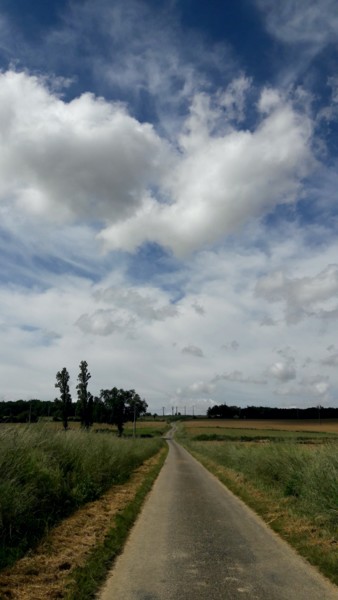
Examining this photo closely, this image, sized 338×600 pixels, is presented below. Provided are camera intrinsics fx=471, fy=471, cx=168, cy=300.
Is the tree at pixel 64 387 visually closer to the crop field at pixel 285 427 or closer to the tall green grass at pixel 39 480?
the crop field at pixel 285 427

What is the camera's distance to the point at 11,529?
352 inches

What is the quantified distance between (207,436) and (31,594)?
303 ft

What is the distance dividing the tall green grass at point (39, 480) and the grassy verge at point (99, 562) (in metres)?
1.28

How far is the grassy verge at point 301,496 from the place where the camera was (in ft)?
30.4

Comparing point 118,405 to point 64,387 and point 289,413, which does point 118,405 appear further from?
point 289,413

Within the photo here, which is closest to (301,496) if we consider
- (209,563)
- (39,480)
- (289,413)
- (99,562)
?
(209,563)

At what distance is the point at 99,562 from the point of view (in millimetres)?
7926

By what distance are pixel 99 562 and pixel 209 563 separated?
6.08 ft

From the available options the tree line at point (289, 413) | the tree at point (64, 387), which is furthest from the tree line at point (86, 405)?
the tree line at point (289, 413)

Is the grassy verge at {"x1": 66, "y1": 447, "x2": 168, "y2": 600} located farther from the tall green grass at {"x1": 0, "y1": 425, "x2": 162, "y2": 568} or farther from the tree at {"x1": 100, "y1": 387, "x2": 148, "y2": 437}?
the tree at {"x1": 100, "y1": 387, "x2": 148, "y2": 437}

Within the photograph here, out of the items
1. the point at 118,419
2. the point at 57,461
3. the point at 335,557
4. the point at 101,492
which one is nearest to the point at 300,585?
the point at 335,557

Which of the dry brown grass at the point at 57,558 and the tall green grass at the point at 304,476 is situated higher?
the tall green grass at the point at 304,476

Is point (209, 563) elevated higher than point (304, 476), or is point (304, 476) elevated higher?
point (304, 476)

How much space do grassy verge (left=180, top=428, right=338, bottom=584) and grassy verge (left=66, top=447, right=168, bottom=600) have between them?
350 cm
